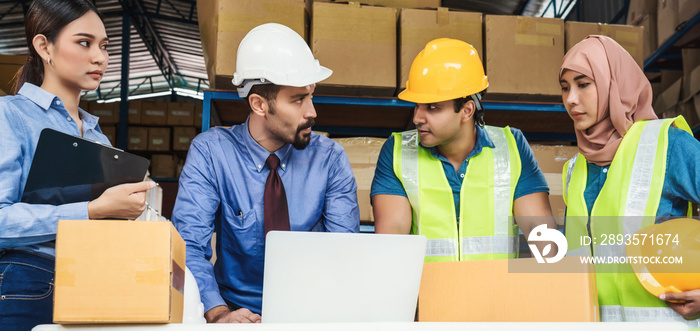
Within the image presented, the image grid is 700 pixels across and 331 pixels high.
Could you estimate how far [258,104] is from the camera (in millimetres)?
2619

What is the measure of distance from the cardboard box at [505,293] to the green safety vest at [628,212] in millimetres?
541

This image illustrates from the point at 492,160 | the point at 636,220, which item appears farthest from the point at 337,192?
the point at 636,220

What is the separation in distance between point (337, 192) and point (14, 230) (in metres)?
1.23

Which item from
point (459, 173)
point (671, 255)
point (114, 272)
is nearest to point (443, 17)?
point (459, 173)

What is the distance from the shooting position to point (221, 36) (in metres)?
3.55

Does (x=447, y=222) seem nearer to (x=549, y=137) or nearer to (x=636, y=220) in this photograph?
(x=636, y=220)

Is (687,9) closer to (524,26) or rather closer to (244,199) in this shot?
(524,26)

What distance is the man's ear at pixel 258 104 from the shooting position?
2.61 m

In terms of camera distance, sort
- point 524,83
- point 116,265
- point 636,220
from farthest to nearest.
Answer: point 524,83 → point 636,220 → point 116,265

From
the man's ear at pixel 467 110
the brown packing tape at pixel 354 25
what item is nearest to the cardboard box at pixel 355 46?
the brown packing tape at pixel 354 25

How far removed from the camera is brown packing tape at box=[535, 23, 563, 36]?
12.6ft

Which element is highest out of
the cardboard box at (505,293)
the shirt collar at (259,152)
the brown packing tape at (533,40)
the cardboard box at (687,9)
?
the cardboard box at (687,9)

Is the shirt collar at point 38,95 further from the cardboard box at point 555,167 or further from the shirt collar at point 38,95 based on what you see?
the cardboard box at point 555,167

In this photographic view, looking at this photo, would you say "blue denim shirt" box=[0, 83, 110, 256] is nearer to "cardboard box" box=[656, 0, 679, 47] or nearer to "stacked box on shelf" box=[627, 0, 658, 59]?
"cardboard box" box=[656, 0, 679, 47]
